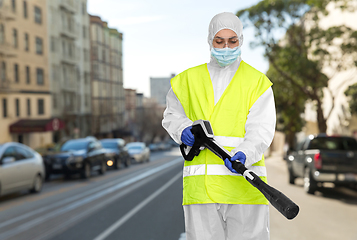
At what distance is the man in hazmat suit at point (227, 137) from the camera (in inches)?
96.7

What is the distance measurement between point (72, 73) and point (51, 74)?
206 inches

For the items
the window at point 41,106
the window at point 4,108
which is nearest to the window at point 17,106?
the window at point 4,108

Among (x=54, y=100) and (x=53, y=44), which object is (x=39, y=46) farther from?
(x=54, y=100)

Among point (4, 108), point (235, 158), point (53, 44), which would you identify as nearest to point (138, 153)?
point (4, 108)

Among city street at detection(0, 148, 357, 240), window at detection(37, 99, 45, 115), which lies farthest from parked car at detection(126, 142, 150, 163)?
city street at detection(0, 148, 357, 240)

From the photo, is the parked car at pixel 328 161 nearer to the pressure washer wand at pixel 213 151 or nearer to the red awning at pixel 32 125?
the pressure washer wand at pixel 213 151

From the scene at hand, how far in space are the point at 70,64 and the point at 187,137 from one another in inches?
1795

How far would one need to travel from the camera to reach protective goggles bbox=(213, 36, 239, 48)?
8.38ft

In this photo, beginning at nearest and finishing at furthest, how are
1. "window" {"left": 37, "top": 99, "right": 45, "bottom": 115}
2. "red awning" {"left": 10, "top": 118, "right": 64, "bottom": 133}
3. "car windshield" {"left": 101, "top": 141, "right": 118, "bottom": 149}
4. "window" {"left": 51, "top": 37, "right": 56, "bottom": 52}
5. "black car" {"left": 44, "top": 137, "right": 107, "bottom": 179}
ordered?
"black car" {"left": 44, "top": 137, "right": 107, "bottom": 179} → "car windshield" {"left": 101, "top": 141, "right": 118, "bottom": 149} → "red awning" {"left": 10, "top": 118, "right": 64, "bottom": 133} → "window" {"left": 37, "top": 99, "right": 45, "bottom": 115} → "window" {"left": 51, "top": 37, "right": 56, "bottom": 52}

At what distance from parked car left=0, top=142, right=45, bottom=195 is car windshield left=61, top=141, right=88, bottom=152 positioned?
5.15 m

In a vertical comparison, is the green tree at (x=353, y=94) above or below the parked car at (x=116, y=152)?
above

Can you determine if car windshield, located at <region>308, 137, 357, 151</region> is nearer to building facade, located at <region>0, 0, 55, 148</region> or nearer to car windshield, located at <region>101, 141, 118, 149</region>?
car windshield, located at <region>101, 141, 118, 149</region>

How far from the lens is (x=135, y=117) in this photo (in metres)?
64.0

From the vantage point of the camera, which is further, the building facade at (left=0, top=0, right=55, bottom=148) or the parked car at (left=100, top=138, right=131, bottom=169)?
the building facade at (left=0, top=0, right=55, bottom=148)
